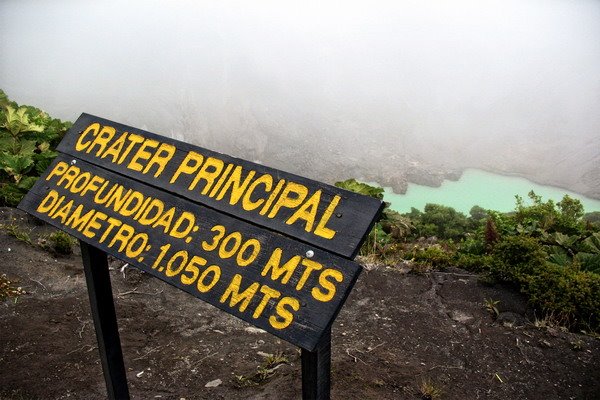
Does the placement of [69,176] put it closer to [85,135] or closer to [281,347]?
[85,135]

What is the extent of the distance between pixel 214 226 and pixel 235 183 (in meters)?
0.28

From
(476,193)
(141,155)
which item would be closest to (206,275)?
(141,155)

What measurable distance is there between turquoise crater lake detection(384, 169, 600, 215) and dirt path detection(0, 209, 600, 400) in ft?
101

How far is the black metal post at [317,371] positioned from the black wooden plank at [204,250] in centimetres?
32

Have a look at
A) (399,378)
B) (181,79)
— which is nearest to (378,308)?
(399,378)

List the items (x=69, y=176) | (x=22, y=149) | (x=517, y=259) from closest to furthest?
(x=69, y=176) < (x=517, y=259) < (x=22, y=149)

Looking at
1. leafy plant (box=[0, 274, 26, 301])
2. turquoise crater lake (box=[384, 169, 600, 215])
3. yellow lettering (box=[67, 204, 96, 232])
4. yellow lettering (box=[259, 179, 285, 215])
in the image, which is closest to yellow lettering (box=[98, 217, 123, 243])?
yellow lettering (box=[67, 204, 96, 232])

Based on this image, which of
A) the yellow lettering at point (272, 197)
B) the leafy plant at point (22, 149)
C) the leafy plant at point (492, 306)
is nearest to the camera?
the yellow lettering at point (272, 197)

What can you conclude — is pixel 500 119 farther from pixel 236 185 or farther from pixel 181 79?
pixel 236 185

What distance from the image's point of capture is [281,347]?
587 cm

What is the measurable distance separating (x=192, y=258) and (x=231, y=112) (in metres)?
75.0

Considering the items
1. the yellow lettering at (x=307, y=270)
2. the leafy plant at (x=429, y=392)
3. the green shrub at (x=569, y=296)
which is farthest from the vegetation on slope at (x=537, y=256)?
the yellow lettering at (x=307, y=270)

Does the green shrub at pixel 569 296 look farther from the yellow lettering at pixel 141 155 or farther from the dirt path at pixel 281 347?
the yellow lettering at pixel 141 155

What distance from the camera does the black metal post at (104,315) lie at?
11.3 feet
